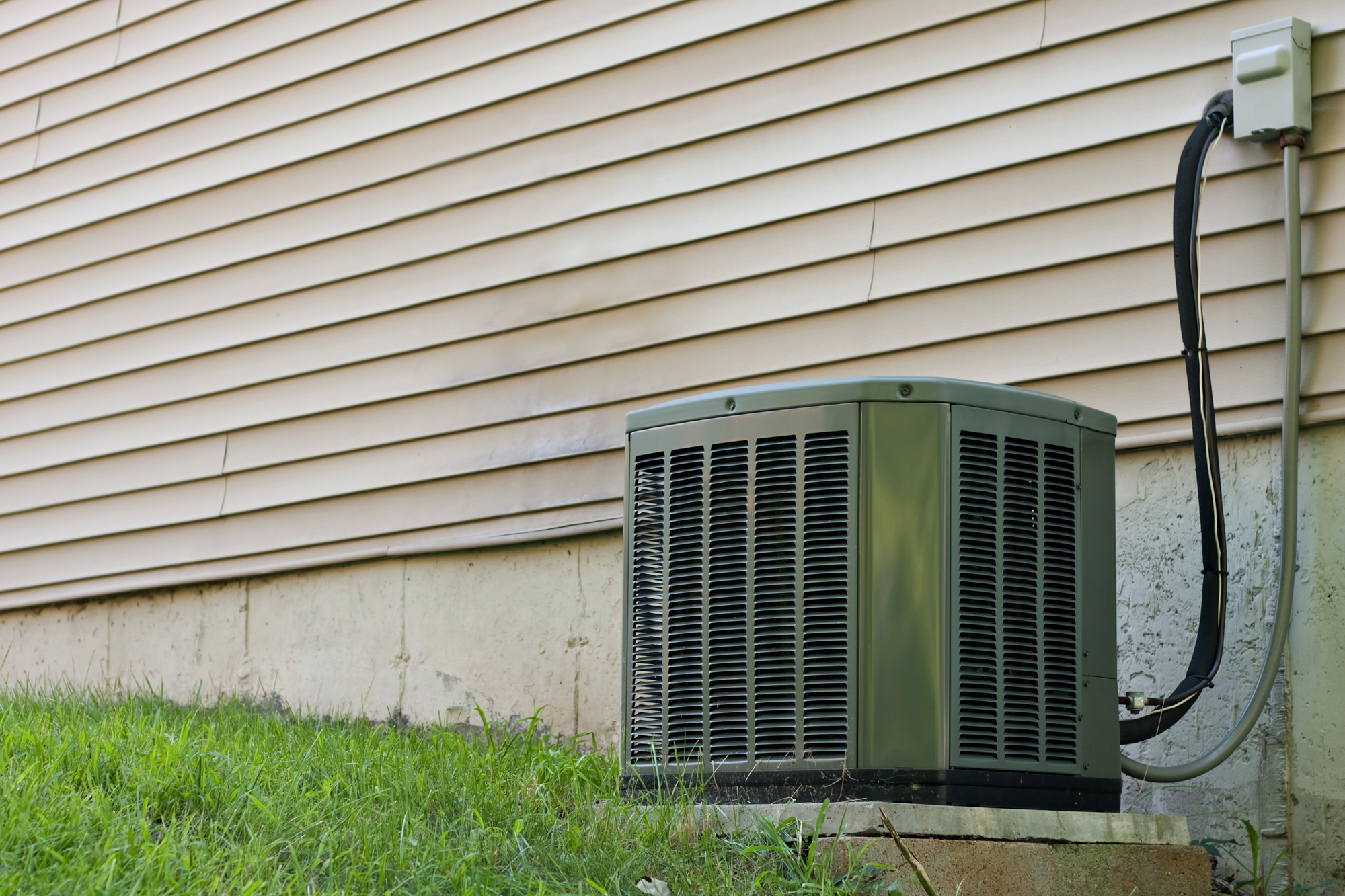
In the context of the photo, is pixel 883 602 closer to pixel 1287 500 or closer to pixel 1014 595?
pixel 1014 595

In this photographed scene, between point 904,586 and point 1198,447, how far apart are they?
0.93 metres

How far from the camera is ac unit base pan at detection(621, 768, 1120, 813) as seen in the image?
2.19 m

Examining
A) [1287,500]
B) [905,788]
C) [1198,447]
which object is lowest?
[905,788]

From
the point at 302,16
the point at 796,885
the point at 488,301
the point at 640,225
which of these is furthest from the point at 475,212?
the point at 796,885

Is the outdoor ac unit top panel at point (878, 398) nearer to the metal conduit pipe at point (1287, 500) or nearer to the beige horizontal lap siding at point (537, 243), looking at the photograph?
the metal conduit pipe at point (1287, 500)

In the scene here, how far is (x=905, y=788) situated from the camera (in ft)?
7.22

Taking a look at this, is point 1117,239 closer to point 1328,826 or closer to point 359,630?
point 1328,826

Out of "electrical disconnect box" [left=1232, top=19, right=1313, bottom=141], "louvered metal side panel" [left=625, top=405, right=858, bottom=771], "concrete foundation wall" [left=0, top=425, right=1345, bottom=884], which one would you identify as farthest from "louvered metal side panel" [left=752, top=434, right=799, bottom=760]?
"electrical disconnect box" [left=1232, top=19, right=1313, bottom=141]

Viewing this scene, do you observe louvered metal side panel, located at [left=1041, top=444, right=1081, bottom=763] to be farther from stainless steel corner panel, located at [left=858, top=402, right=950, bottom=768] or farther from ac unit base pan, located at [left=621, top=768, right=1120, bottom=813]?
stainless steel corner panel, located at [left=858, top=402, right=950, bottom=768]

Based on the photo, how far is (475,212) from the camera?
14.1ft

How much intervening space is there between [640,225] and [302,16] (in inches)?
69.2

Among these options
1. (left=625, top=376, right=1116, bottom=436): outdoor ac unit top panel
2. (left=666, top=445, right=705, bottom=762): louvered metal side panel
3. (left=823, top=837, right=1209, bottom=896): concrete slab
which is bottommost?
(left=823, top=837, right=1209, bottom=896): concrete slab

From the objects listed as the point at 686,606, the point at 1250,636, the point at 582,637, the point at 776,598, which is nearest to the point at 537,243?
the point at 582,637

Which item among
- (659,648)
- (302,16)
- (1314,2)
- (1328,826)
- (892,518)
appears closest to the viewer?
(892,518)
